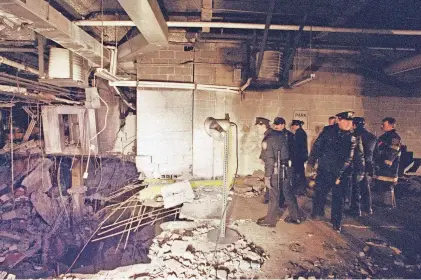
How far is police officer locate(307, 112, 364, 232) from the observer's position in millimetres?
4152

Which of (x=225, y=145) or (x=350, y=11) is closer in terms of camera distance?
(x=225, y=145)

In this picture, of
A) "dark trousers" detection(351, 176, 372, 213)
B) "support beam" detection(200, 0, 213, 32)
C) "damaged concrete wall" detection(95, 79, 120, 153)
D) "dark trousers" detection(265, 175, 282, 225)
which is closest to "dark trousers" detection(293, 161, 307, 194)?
"dark trousers" detection(351, 176, 372, 213)

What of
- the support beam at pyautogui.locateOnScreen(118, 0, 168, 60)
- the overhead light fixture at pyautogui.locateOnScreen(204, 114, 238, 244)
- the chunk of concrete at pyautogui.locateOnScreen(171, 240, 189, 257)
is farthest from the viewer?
the overhead light fixture at pyautogui.locateOnScreen(204, 114, 238, 244)

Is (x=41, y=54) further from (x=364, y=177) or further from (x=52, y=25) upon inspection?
(x=364, y=177)

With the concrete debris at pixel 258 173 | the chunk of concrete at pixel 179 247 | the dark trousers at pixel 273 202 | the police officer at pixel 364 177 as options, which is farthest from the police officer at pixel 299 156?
the chunk of concrete at pixel 179 247

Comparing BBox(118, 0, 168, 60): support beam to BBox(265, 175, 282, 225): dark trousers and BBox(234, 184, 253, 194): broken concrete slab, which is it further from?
BBox(234, 184, 253, 194): broken concrete slab

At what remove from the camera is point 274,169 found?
4.27 meters

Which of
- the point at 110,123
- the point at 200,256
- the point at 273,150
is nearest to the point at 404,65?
the point at 273,150

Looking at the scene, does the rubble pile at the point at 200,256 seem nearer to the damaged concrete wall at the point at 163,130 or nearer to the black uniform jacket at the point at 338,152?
the black uniform jacket at the point at 338,152

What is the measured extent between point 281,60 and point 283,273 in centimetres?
463

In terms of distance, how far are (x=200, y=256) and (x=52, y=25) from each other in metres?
4.04

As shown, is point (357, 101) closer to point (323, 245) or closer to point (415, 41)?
point (415, 41)

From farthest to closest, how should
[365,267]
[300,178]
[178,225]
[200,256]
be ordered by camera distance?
[300,178]
[178,225]
[200,256]
[365,267]

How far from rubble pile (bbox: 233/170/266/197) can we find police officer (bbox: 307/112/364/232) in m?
1.65
